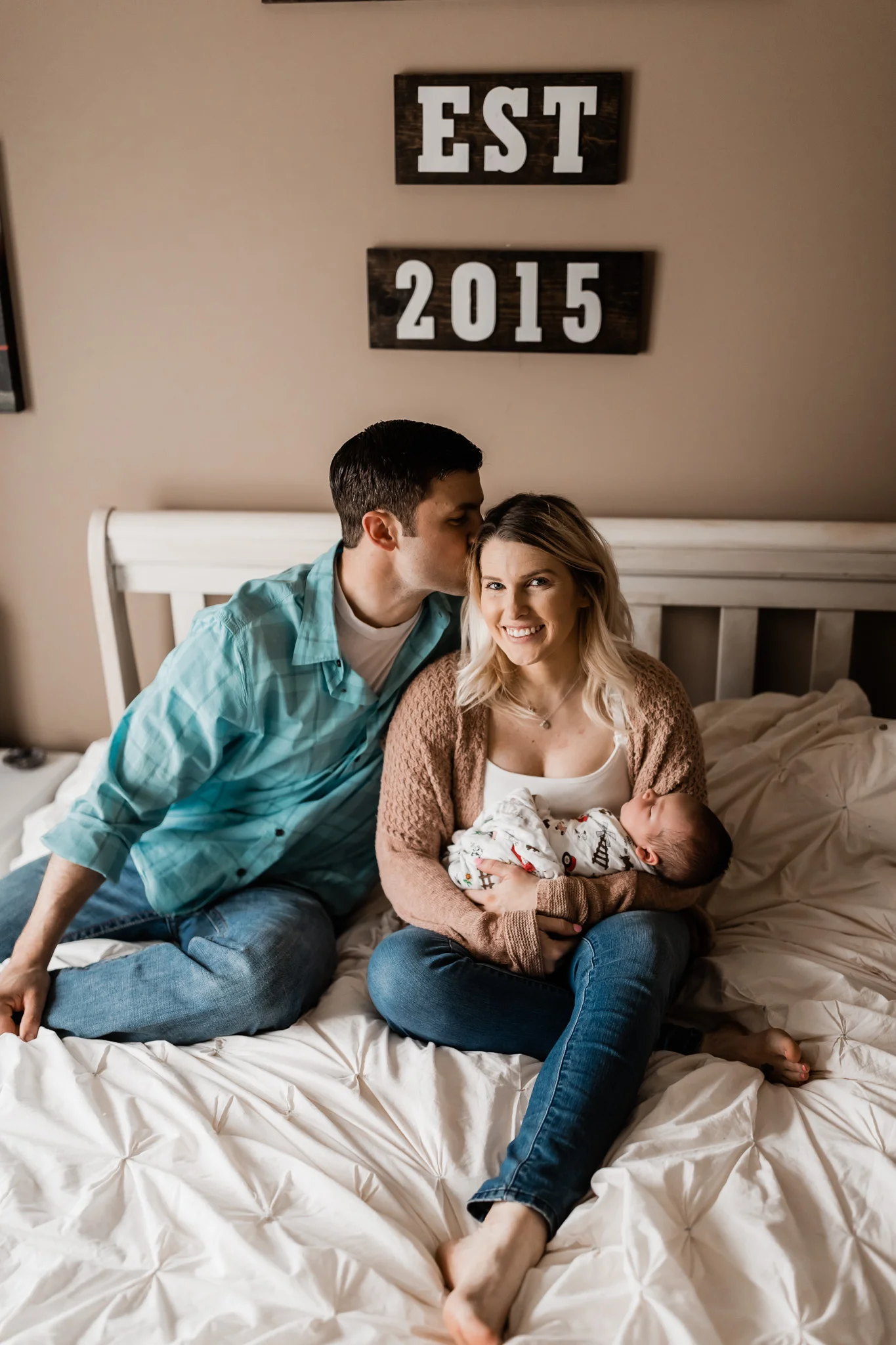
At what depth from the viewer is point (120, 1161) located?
1.21 meters

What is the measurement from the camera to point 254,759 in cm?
169

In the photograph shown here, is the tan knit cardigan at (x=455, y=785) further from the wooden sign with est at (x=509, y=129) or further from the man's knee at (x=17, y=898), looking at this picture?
the wooden sign with est at (x=509, y=129)

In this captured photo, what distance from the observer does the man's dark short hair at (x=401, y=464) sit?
1543mm

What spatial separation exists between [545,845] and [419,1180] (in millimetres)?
464

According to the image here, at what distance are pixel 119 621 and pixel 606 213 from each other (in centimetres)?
122

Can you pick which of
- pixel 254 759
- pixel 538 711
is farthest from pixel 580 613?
pixel 254 759

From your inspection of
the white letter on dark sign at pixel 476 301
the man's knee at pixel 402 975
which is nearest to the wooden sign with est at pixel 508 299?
the white letter on dark sign at pixel 476 301

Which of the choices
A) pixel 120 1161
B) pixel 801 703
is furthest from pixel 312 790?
pixel 801 703

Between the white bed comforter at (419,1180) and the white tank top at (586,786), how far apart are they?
0.28 m

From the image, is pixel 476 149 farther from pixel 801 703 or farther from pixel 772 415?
pixel 801 703

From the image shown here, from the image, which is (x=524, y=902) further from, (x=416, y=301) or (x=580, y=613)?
(x=416, y=301)

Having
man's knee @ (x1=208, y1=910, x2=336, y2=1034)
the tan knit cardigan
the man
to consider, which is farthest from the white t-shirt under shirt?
man's knee @ (x1=208, y1=910, x2=336, y2=1034)

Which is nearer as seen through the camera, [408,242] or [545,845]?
[545,845]

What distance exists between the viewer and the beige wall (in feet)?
6.16
